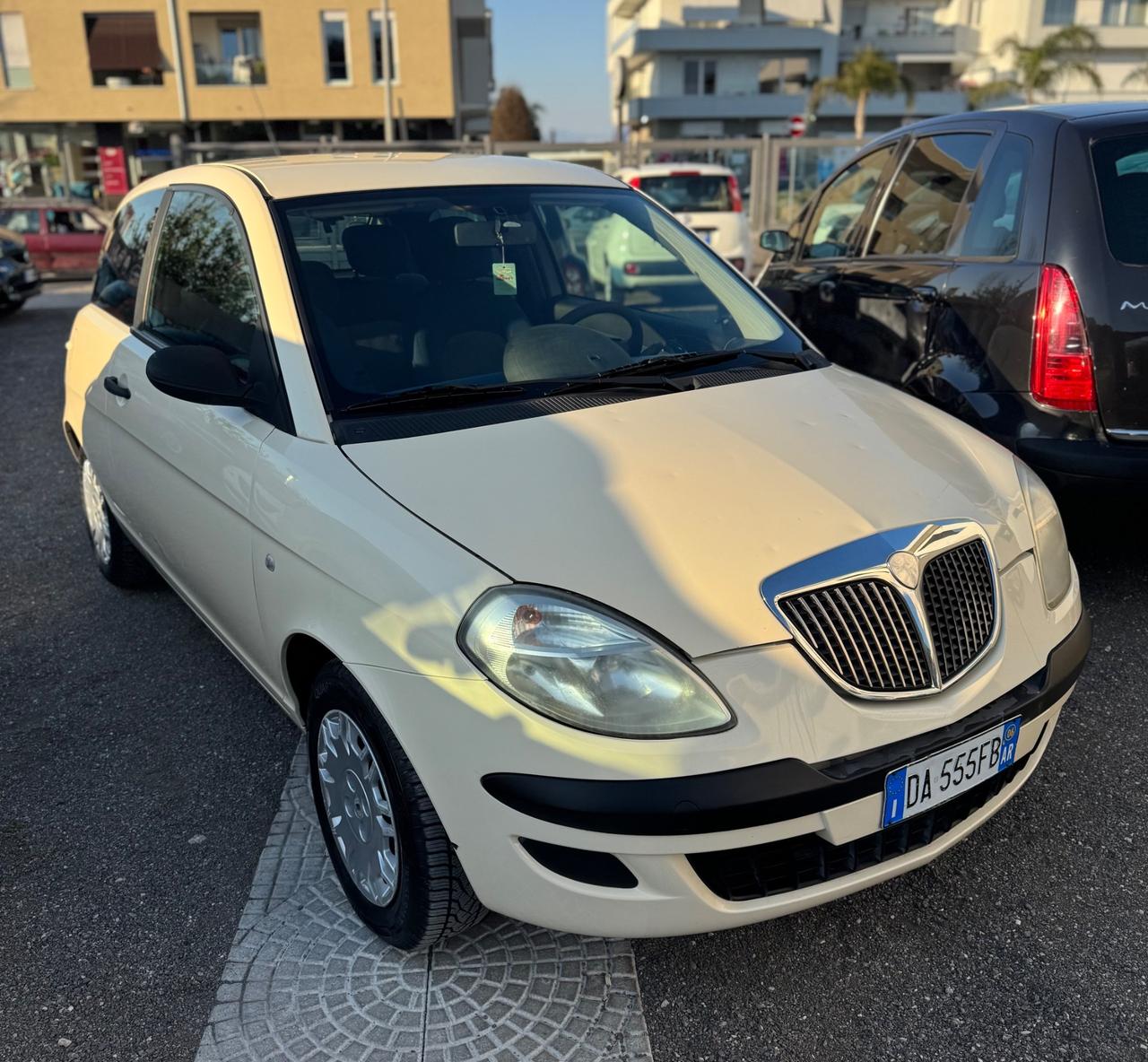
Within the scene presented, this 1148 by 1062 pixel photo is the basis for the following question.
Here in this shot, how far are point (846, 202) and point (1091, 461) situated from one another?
129 inches

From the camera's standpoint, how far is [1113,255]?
3.76 metres

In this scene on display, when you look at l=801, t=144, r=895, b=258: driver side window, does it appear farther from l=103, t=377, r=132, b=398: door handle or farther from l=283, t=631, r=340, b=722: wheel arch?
l=283, t=631, r=340, b=722: wheel arch

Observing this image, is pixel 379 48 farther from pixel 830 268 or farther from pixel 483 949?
pixel 483 949

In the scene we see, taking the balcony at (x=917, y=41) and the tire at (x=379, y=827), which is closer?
the tire at (x=379, y=827)

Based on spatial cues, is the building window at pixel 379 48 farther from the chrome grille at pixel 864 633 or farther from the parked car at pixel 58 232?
the chrome grille at pixel 864 633

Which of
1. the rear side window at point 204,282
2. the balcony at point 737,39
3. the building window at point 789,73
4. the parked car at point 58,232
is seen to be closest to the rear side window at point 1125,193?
the rear side window at point 204,282

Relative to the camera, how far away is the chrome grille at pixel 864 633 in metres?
2.10

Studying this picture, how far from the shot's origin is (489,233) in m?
3.37

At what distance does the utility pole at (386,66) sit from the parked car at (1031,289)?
2533 centimetres

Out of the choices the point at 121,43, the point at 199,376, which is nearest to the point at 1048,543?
the point at 199,376

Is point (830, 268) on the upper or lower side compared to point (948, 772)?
upper

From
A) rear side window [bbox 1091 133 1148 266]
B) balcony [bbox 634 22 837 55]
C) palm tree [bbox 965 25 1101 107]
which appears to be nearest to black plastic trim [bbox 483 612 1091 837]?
rear side window [bbox 1091 133 1148 266]

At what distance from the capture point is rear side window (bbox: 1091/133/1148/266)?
149 inches

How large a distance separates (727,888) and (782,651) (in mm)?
483
